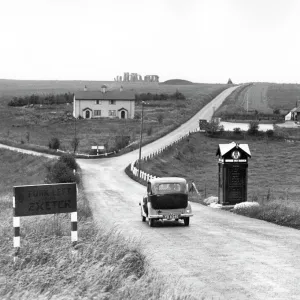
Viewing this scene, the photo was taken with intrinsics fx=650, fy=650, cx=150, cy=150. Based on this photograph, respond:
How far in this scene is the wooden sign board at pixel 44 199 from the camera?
12328 mm

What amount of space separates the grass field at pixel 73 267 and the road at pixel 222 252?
111cm

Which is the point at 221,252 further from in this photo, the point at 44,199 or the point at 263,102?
the point at 263,102

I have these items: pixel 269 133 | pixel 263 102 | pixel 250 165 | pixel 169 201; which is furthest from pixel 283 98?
pixel 169 201

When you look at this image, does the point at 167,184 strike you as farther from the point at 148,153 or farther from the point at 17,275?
the point at 148,153

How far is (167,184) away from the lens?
23641 millimetres

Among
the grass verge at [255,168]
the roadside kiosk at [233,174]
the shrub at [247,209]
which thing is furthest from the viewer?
the grass verge at [255,168]

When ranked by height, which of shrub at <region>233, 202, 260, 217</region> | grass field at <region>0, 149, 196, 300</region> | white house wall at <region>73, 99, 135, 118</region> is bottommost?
shrub at <region>233, 202, 260, 217</region>

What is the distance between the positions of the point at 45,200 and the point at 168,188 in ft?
37.4

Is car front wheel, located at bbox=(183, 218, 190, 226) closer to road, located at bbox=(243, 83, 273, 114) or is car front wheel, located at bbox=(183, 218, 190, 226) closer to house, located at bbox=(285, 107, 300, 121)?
house, located at bbox=(285, 107, 300, 121)

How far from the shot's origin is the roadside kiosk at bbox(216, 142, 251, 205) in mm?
29594

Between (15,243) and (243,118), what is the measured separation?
10231cm

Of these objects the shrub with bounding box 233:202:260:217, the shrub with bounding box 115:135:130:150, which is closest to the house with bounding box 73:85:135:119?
the shrub with bounding box 115:135:130:150

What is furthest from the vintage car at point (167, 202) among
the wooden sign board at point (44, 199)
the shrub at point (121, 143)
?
the shrub at point (121, 143)

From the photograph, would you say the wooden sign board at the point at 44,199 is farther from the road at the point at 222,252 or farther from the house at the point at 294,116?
the house at the point at 294,116
